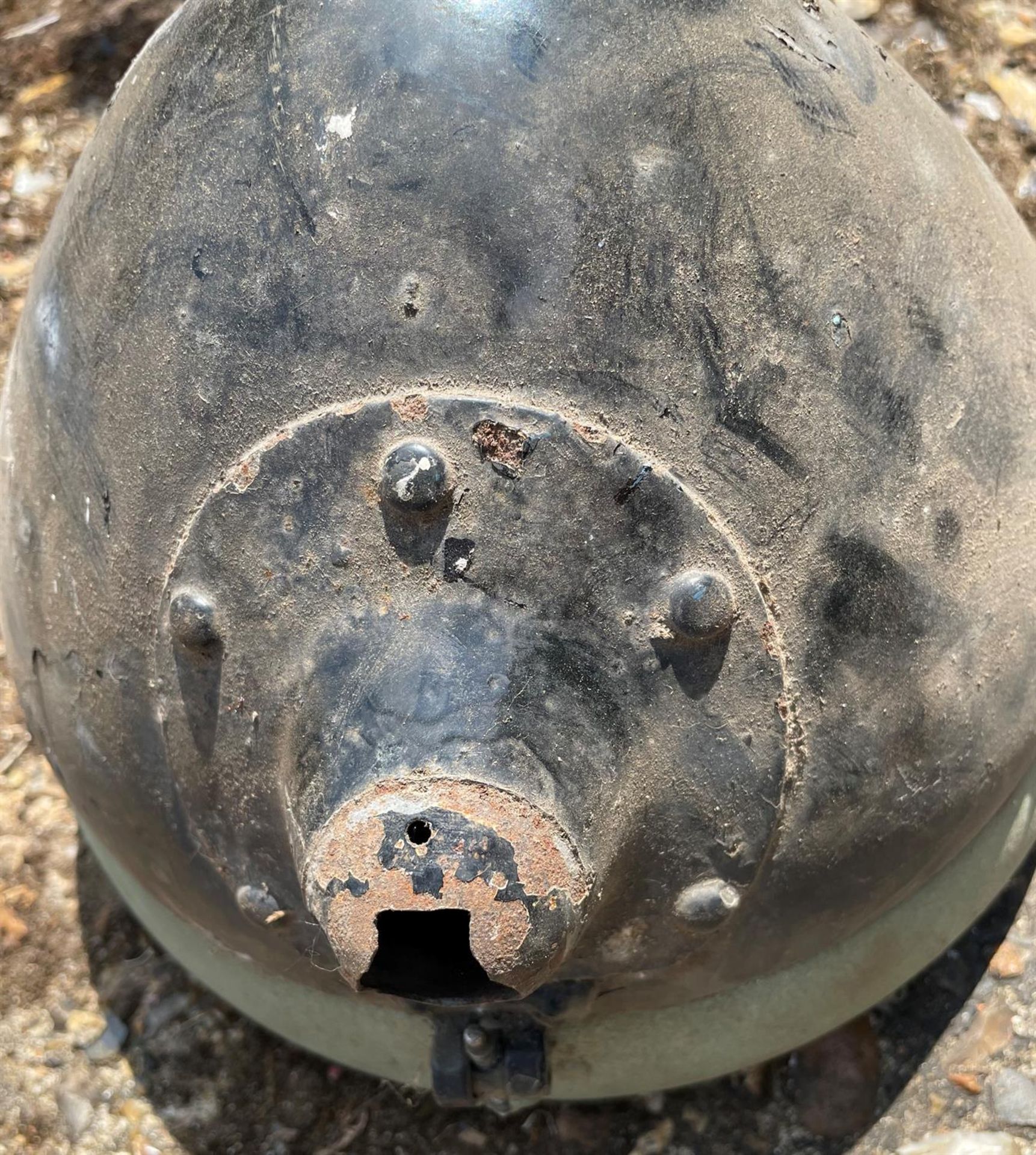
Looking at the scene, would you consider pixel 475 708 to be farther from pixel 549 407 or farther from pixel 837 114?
pixel 837 114

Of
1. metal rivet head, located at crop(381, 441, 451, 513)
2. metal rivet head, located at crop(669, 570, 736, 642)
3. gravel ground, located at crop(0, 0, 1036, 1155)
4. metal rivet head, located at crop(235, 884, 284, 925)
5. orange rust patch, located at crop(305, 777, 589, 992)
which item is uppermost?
metal rivet head, located at crop(381, 441, 451, 513)

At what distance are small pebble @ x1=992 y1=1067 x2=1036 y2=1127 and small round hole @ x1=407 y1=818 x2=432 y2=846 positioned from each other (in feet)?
3.85

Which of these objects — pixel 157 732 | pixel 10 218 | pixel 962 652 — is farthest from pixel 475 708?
pixel 10 218

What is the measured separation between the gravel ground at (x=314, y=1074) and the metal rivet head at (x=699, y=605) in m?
0.97

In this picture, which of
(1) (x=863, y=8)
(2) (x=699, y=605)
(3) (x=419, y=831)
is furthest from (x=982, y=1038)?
(1) (x=863, y=8)

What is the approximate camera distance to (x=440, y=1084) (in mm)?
1690

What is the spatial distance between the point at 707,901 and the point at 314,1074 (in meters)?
0.90

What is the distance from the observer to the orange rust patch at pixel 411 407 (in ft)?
4.32

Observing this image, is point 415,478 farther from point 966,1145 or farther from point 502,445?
point 966,1145

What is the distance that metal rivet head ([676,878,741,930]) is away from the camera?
145 centimetres

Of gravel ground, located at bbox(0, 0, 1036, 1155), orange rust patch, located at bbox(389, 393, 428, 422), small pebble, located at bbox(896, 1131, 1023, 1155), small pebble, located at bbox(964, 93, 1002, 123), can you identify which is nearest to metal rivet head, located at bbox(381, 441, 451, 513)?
orange rust patch, located at bbox(389, 393, 428, 422)

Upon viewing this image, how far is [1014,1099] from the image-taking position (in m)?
2.01

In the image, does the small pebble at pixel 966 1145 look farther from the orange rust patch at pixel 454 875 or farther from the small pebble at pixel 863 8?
the small pebble at pixel 863 8

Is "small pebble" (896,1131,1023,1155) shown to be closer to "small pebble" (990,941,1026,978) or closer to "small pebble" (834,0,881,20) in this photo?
"small pebble" (990,941,1026,978)
